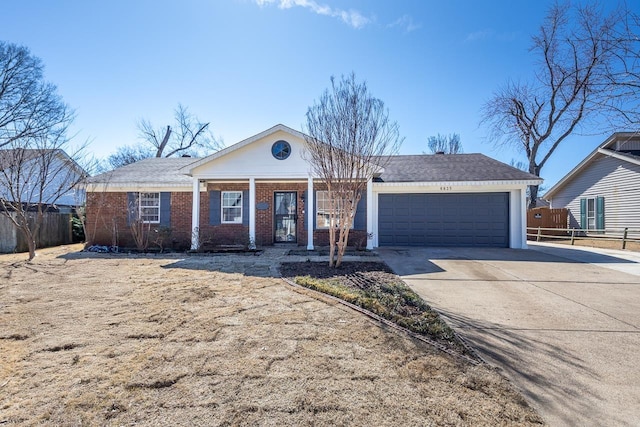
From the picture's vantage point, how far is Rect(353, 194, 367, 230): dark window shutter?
38.7 feet

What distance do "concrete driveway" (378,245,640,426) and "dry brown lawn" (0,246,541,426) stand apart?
1.41 feet

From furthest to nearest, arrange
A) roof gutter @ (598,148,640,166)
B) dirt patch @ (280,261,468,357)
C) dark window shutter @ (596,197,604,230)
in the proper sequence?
dark window shutter @ (596,197,604,230) < roof gutter @ (598,148,640,166) < dirt patch @ (280,261,468,357)

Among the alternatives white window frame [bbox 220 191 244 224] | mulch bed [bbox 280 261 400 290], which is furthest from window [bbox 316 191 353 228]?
mulch bed [bbox 280 261 400 290]

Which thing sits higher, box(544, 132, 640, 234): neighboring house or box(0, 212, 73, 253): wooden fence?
box(544, 132, 640, 234): neighboring house

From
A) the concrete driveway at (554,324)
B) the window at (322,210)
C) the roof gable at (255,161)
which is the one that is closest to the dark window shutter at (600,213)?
the concrete driveway at (554,324)

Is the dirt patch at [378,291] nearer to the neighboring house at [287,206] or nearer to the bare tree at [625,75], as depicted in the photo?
the neighboring house at [287,206]

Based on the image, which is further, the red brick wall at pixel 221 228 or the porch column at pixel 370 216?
the red brick wall at pixel 221 228

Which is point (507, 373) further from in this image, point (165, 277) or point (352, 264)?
point (165, 277)

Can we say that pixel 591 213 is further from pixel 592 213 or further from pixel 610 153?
pixel 610 153

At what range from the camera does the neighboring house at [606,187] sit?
1474 centimetres

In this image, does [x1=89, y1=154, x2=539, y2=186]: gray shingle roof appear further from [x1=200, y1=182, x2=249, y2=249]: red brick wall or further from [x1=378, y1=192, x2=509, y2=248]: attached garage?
[x1=200, y1=182, x2=249, y2=249]: red brick wall


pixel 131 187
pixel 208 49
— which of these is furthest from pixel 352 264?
pixel 131 187

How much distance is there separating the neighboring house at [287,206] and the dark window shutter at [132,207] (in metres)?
0.04

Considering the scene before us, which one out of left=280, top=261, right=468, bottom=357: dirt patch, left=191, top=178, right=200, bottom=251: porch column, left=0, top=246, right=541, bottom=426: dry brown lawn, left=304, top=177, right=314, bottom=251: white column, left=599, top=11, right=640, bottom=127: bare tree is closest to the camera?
left=0, top=246, right=541, bottom=426: dry brown lawn
